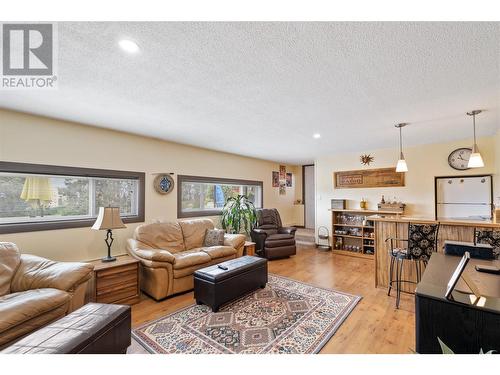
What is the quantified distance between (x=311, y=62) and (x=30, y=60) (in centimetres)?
208

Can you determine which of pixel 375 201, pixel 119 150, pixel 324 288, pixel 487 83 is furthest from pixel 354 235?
pixel 119 150

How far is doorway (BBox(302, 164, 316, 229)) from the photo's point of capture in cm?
731

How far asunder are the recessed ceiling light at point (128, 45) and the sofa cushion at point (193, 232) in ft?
9.96

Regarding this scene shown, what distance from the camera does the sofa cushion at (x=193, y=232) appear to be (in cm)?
408

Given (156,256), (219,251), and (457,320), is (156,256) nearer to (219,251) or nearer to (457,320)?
(219,251)

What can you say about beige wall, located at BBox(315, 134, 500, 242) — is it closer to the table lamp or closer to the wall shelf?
the wall shelf

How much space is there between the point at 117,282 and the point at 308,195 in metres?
5.81

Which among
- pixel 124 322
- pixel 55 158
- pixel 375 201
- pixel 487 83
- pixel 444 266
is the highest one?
pixel 487 83

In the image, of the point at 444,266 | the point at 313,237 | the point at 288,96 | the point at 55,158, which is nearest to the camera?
the point at 444,266

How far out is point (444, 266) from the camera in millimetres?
1996

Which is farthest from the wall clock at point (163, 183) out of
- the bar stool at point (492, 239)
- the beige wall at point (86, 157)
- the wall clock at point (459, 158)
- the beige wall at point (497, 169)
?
the beige wall at point (497, 169)

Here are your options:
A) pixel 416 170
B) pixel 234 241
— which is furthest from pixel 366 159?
pixel 234 241

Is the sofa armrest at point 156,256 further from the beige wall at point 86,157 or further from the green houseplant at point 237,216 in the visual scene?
the green houseplant at point 237,216

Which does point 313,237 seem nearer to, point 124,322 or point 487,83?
point 487,83
